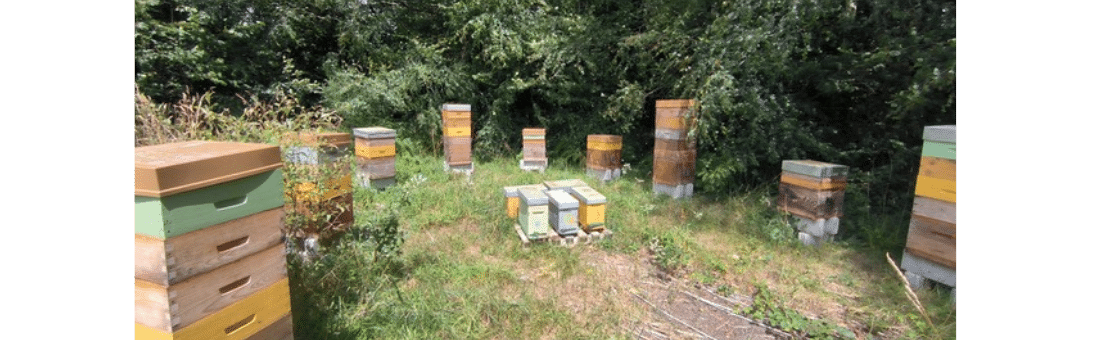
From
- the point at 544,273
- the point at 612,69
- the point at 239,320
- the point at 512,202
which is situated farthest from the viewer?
the point at 612,69

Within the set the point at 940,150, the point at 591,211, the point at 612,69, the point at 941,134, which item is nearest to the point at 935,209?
the point at 940,150

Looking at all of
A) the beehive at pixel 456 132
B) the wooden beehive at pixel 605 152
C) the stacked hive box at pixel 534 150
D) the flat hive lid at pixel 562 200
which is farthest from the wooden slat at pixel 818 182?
the beehive at pixel 456 132

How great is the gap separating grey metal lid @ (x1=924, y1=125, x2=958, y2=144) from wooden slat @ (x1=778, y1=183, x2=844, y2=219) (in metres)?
1.16

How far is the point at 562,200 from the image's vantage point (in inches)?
178

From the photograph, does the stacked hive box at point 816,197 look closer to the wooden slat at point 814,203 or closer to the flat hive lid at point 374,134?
the wooden slat at point 814,203

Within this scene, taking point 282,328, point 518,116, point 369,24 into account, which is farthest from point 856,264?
point 369,24

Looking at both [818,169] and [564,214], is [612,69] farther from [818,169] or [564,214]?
[564,214]

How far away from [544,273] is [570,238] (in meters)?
0.76

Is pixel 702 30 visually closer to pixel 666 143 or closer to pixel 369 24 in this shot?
pixel 666 143

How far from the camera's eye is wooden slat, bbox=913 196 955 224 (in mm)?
3314

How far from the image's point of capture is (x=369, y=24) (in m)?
9.60

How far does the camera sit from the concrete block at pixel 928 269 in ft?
11.1

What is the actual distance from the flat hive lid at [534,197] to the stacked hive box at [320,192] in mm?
1501

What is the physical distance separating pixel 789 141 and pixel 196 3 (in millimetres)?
9380
